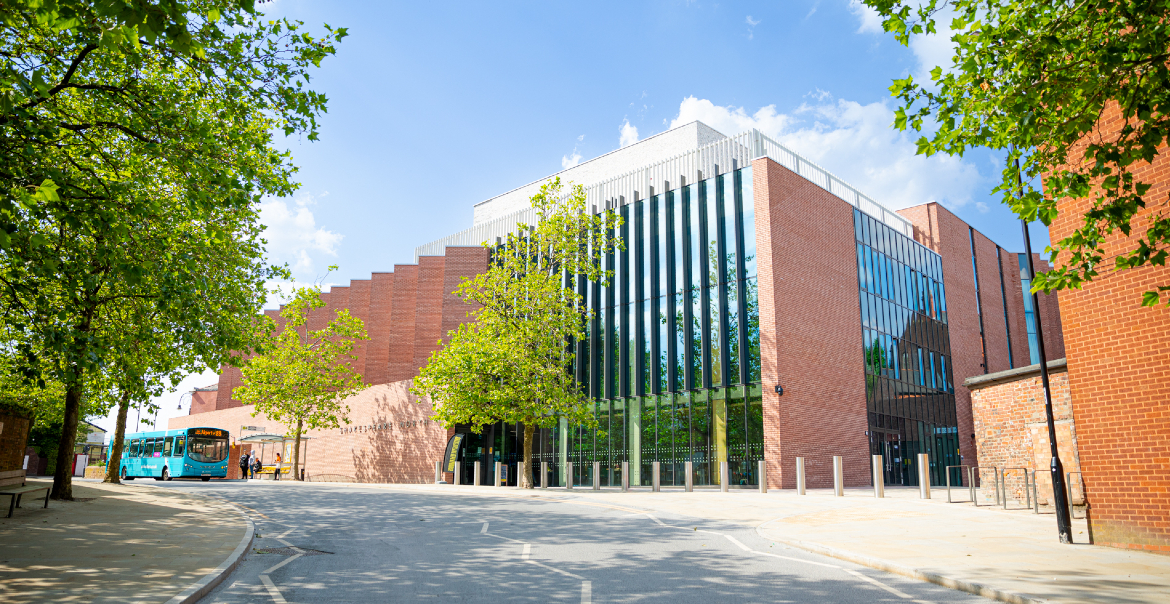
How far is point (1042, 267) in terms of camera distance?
52500 millimetres

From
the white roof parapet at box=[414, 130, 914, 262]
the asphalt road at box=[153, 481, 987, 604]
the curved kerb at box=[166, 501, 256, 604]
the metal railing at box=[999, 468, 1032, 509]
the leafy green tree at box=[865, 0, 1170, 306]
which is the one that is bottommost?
the asphalt road at box=[153, 481, 987, 604]

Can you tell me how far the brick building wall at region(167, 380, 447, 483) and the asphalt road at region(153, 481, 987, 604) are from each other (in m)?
21.4

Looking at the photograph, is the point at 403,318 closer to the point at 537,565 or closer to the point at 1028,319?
the point at 537,565

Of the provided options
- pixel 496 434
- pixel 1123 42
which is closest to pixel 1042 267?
pixel 496 434

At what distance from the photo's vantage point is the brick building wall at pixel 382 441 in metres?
36.0

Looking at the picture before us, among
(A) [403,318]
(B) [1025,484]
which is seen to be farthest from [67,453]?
(A) [403,318]

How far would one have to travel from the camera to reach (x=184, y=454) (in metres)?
36.7

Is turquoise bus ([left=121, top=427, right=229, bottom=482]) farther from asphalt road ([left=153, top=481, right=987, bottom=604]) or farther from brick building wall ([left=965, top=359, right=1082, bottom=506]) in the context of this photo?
brick building wall ([left=965, top=359, right=1082, bottom=506])

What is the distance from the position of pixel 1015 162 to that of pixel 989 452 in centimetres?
1170

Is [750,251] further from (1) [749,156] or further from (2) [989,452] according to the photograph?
(2) [989,452]

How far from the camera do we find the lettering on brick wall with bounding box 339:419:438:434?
3620cm

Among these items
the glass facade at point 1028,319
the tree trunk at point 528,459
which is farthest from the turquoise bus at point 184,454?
the glass facade at point 1028,319

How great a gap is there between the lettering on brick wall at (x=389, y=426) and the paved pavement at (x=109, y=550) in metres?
19.5

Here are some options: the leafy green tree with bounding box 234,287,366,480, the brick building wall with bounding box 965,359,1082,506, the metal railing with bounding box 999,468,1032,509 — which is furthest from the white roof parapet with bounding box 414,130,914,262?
the metal railing with bounding box 999,468,1032,509
